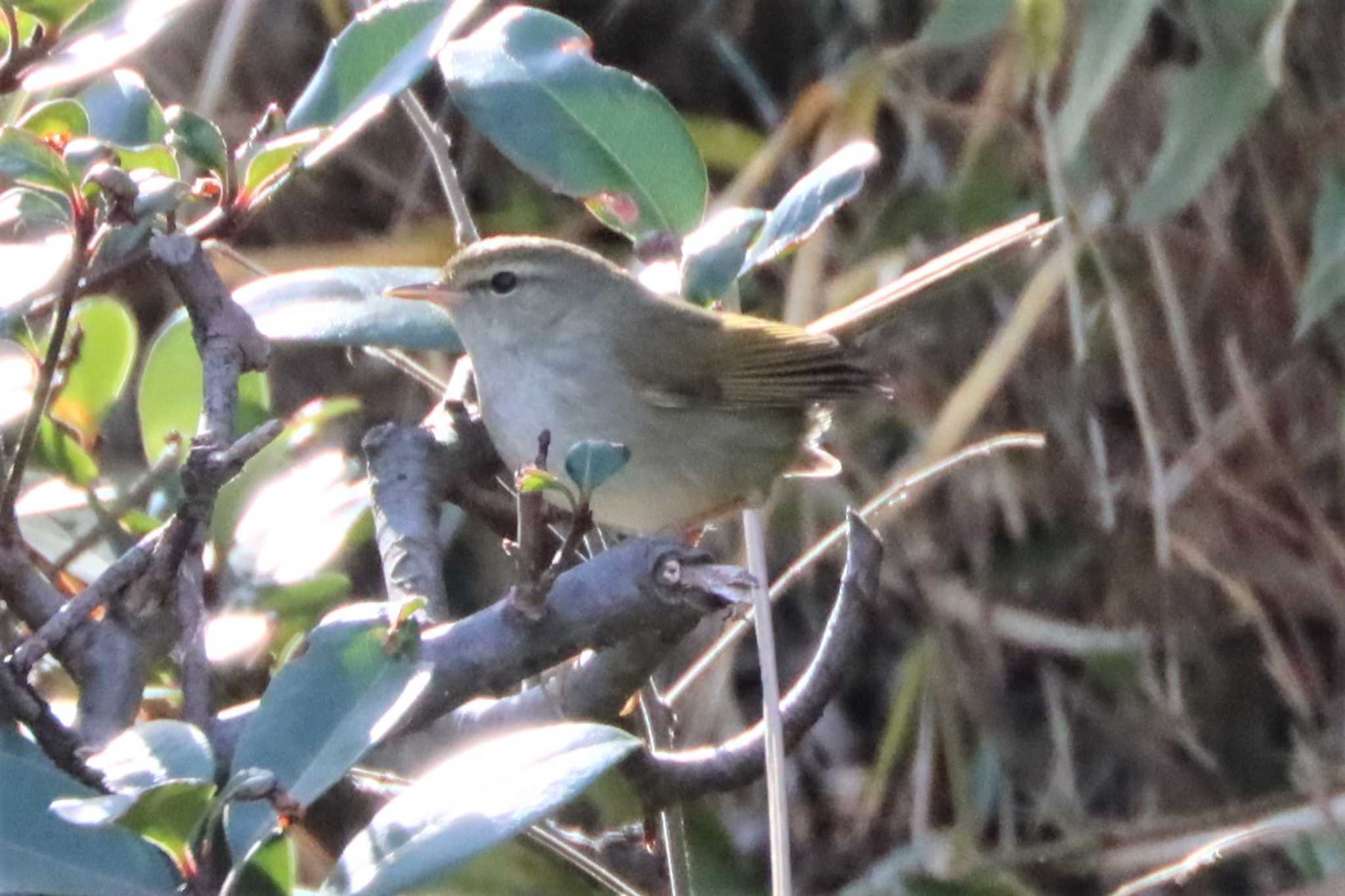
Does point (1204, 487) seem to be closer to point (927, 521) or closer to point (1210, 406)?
point (1210, 406)

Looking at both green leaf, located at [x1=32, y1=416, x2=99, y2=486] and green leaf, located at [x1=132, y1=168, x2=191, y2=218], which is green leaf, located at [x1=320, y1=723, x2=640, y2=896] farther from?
green leaf, located at [x1=32, y1=416, x2=99, y2=486]

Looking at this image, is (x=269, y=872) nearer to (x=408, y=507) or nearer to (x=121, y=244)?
(x=121, y=244)

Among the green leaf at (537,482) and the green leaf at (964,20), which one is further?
the green leaf at (964,20)

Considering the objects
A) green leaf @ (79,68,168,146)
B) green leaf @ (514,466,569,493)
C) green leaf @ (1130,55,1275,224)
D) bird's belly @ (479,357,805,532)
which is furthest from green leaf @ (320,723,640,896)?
green leaf @ (1130,55,1275,224)

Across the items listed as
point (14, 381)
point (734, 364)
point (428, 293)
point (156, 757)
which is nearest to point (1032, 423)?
point (734, 364)

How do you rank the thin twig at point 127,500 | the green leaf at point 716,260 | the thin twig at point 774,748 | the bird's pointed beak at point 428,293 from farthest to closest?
the bird's pointed beak at point 428,293 < the thin twig at point 127,500 < the green leaf at point 716,260 < the thin twig at point 774,748

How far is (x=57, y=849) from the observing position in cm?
89

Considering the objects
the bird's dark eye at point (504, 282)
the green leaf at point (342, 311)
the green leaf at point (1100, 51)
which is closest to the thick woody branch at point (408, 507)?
the green leaf at point (342, 311)

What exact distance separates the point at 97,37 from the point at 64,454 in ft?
1.59

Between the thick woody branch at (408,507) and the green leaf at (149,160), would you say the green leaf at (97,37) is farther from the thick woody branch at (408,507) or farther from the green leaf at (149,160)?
the thick woody branch at (408,507)

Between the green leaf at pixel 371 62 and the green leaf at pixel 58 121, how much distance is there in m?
0.16

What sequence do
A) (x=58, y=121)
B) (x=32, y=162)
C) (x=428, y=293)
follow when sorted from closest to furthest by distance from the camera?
(x=32, y=162)
(x=58, y=121)
(x=428, y=293)

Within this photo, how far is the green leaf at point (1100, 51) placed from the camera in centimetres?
249

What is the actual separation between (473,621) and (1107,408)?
7.38 feet
